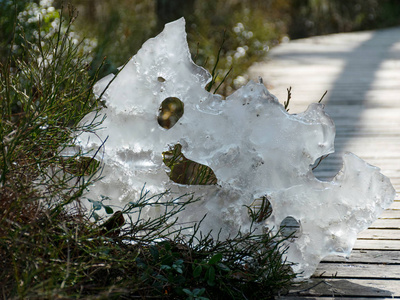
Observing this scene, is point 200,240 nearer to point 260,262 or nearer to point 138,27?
point 260,262

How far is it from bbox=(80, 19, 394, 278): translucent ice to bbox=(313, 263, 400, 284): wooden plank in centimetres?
20

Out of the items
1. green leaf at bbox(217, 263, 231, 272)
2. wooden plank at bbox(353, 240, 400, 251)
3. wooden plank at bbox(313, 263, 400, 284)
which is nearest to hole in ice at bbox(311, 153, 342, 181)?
wooden plank at bbox(353, 240, 400, 251)

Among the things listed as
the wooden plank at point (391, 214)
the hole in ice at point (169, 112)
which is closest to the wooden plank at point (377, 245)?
the wooden plank at point (391, 214)

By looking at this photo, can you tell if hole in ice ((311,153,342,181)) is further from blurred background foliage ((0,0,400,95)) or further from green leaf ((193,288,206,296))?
green leaf ((193,288,206,296))

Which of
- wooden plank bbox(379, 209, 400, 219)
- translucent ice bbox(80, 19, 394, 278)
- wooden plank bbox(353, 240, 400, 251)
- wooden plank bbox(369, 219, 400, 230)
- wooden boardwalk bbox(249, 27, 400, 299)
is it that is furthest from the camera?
wooden plank bbox(379, 209, 400, 219)

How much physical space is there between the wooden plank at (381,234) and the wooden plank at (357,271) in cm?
33

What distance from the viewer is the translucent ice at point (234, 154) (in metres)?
2.37

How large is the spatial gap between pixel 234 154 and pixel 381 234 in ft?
3.37

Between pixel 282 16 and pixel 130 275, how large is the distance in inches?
482

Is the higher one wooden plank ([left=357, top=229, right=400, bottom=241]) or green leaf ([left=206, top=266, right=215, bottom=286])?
wooden plank ([left=357, top=229, right=400, bottom=241])

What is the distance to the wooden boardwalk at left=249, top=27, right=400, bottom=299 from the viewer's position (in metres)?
2.53

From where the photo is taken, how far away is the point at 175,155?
2668mm

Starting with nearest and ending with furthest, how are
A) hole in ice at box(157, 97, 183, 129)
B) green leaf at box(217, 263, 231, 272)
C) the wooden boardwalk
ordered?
green leaf at box(217, 263, 231, 272) < the wooden boardwalk < hole in ice at box(157, 97, 183, 129)

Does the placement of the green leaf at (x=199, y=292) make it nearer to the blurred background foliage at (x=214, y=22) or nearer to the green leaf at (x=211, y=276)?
the green leaf at (x=211, y=276)
